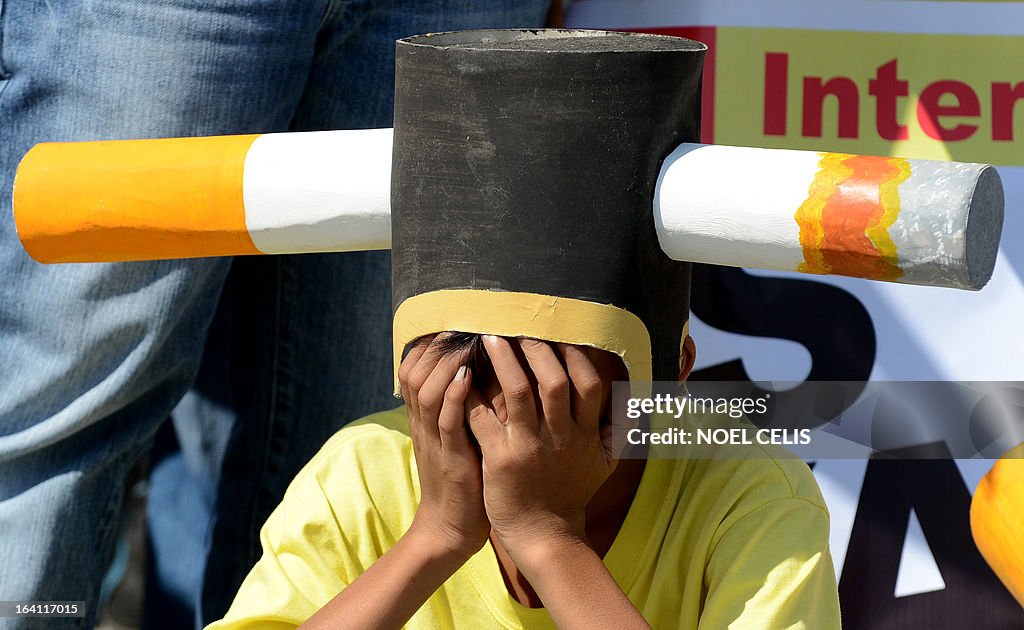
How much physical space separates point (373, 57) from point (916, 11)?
2.45ft

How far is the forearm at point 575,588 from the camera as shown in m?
0.96

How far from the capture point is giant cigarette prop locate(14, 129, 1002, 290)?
79cm

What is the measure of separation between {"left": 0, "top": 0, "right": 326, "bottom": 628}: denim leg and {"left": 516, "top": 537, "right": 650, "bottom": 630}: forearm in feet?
2.09

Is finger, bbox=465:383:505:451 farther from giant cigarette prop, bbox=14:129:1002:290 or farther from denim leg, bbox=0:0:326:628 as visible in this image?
denim leg, bbox=0:0:326:628

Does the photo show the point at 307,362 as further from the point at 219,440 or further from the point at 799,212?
the point at 799,212

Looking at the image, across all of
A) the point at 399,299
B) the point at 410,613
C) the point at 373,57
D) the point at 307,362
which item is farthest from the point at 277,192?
the point at 307,362

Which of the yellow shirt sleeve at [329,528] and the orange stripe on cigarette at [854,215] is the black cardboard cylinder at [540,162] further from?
the yellow shirt sleeve at [329,528]

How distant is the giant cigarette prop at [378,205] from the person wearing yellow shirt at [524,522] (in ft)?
0.48

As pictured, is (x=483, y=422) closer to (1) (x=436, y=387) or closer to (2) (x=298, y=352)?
(1) (x=436, y=387)

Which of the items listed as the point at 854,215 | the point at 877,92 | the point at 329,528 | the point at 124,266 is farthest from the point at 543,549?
the point at 877,92

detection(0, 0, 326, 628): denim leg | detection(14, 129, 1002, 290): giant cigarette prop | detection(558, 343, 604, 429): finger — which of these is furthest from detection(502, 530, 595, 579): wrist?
detection(0, 0, 326, 628): denim leg

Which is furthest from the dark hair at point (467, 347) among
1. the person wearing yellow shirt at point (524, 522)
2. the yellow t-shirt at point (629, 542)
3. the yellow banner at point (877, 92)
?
the yellow banner at point (877, 92)

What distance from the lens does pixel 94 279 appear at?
1343mm

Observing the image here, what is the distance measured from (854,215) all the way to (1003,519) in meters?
0.81
